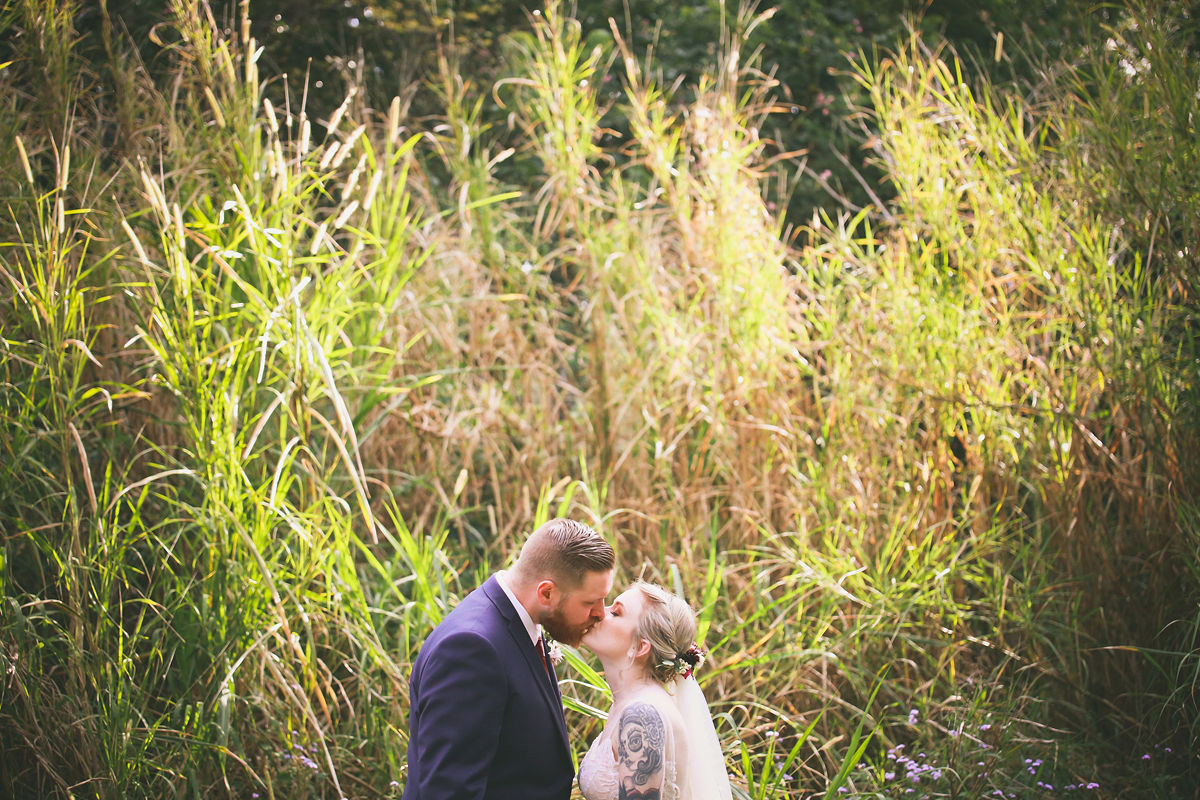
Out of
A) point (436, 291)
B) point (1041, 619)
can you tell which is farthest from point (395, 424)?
point (1041, 619)

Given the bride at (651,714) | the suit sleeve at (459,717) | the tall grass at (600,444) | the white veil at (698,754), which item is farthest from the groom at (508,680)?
the tall grass at (600,444)

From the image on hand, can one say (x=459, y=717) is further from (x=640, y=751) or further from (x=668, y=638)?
(x=668, y=638)

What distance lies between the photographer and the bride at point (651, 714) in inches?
73.8

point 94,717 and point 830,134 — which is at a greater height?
point 830,134

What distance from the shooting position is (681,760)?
1957 millimetres

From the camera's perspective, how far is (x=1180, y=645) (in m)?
3.19

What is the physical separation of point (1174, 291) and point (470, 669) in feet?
10.6

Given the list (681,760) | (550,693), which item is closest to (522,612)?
(550,693)

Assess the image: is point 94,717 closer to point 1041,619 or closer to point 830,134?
point 1041,619

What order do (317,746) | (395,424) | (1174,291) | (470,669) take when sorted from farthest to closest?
(395,424), (1174,291), (317,746), (470,669)

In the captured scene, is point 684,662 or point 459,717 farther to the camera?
point 684,662

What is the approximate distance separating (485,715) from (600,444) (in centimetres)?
227

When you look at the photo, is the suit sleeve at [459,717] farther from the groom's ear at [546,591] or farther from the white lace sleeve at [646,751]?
the white lace sleeve at [646,751]

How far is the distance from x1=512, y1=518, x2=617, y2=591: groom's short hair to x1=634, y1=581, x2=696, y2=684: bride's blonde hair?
22 centimetres
